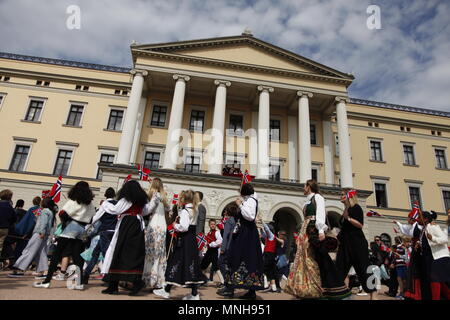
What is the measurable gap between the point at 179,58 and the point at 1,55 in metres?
18.5

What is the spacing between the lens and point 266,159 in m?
21.3

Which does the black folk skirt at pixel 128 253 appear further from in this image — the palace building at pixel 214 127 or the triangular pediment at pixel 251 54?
the triangular pediment at pixel 251 54

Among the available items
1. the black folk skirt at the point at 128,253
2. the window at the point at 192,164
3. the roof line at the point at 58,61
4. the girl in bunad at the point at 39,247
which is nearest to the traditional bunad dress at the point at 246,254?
the black folk skirt at the point at 128,253

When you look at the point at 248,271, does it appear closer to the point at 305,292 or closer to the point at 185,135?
the point at 305,292

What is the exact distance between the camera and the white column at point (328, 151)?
2416cm

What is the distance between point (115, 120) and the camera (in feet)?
84.8

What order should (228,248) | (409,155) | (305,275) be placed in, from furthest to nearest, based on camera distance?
(409,155) < (228,248) < (305,275)

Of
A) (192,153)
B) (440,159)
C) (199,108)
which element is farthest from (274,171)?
(440,159)

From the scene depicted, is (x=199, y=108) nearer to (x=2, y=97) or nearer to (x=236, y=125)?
(x=236, y=125)

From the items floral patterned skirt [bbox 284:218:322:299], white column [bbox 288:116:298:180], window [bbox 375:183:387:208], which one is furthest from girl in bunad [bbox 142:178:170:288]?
window [bbox 375:183:387:208]

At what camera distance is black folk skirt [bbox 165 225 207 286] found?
476 cm

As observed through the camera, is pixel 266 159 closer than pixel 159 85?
Yes

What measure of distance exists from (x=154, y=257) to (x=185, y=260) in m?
0.97
